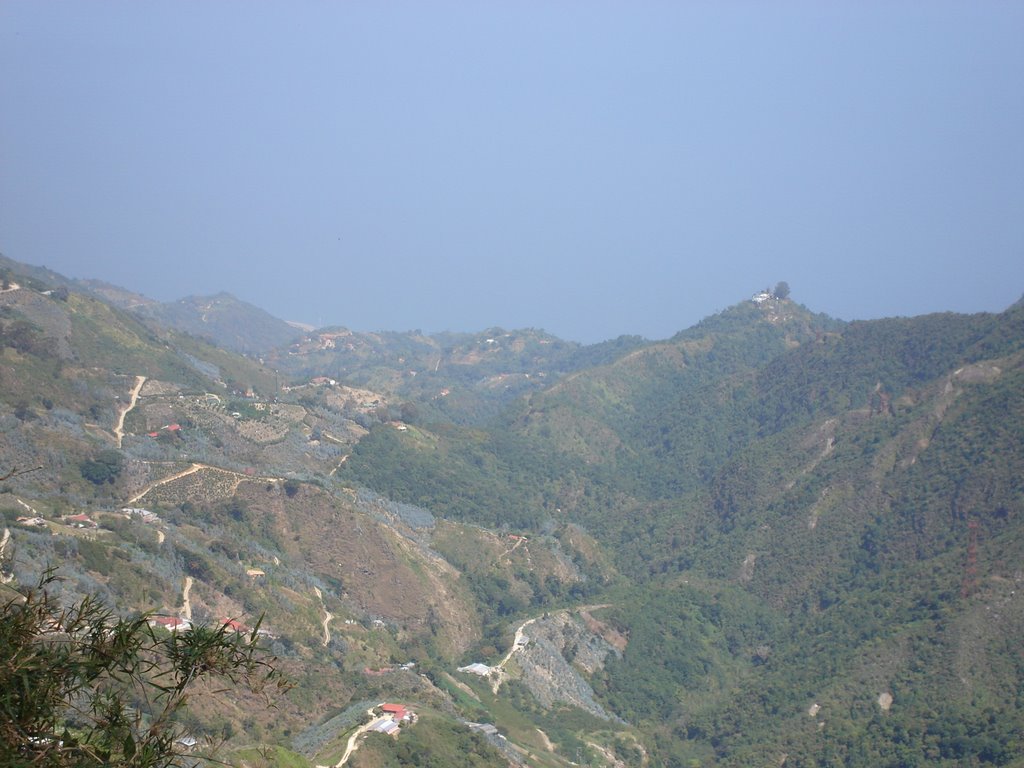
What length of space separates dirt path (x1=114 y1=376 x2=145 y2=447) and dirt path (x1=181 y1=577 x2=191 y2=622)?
18.1 meters

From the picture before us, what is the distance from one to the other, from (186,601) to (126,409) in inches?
1087

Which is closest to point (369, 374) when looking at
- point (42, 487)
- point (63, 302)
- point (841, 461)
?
point (63, 302)

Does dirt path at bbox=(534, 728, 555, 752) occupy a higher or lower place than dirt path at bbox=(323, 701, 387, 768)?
lower

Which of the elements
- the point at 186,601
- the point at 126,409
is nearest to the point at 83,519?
the point at 186,601

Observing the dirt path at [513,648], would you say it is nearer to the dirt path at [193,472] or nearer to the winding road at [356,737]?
the winding road at [356,737]

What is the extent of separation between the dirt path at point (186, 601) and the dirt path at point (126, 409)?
18126mm

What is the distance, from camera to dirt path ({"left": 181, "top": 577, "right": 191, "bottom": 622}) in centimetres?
3838

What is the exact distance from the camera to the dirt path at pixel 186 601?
38.4 m

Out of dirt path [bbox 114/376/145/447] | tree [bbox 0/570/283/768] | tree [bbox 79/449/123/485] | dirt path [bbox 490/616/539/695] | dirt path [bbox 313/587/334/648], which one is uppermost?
tree [bbox 0/570/283/768]

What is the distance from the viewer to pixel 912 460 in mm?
64938

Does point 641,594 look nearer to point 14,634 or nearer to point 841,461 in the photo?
point 841,461

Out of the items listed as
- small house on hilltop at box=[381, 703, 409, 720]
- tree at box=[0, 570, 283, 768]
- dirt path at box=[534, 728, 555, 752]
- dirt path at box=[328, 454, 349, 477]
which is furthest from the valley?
tree at box=[0, 570, 283, 768]

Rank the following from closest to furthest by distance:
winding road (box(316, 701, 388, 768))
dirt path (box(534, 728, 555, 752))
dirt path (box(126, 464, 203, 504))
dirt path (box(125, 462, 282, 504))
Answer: winding road (box(316, 701, 388, 768)), dirt path (box(534, 728, 555, 752)), dirt path (box(126, 464, 203, 504)), dirt path (box(125, 462, 282, 504))

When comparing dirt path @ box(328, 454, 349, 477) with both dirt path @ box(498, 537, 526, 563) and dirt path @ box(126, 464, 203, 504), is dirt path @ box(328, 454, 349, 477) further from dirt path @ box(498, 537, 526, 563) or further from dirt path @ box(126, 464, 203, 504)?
dirt path @ box(126, 464, 203, 504)
